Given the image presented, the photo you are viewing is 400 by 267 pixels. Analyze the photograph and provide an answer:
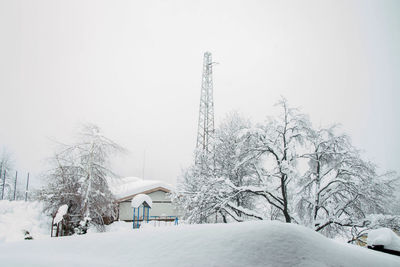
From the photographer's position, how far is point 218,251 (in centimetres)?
339

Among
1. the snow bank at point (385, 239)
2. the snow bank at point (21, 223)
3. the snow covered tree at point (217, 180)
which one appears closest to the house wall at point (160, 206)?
the snow covered tree at point (217, 180)

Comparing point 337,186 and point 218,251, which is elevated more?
point 337,186

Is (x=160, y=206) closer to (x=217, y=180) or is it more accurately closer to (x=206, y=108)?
(x=206, y=108)

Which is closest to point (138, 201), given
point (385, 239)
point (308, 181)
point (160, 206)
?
point (160, 206)

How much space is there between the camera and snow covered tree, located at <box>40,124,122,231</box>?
597 inches

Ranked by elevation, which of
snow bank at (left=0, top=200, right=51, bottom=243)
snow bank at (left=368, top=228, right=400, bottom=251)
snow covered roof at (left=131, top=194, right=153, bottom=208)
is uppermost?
snow bank at (left=368, top=228, right=400, bottom=251)

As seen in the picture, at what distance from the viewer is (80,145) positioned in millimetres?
16375

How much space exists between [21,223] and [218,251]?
20066 millimetres

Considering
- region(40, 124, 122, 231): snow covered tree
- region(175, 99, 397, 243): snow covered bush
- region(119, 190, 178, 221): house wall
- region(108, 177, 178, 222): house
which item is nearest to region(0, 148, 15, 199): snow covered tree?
region(108, 177, 178, 222): house

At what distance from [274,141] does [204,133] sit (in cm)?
936

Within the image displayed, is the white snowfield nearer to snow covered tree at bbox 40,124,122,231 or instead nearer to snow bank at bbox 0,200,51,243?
snow covered tree at bbox 40,124,122,231

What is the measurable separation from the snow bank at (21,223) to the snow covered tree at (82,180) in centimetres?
224

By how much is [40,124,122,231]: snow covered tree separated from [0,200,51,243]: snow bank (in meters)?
2.24

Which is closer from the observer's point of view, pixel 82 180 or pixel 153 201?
pixel 82 180
